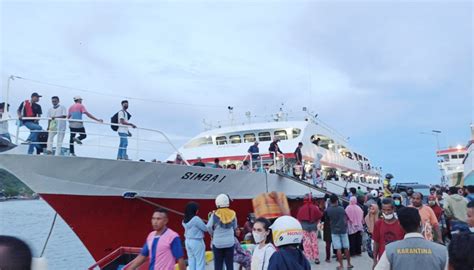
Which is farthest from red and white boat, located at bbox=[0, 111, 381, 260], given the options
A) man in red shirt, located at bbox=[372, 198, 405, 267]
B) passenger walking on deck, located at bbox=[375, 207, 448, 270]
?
passenger walking on deck, located at bbox=[375, 207, 448, 270]

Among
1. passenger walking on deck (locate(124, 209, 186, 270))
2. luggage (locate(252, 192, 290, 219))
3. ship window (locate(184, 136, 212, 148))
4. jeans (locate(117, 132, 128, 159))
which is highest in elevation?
ship window (locate(184, 136, 212, 148))

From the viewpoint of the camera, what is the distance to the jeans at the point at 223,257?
7.20 meters

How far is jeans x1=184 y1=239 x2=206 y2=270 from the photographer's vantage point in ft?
23.9

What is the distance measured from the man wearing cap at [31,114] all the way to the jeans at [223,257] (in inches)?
192

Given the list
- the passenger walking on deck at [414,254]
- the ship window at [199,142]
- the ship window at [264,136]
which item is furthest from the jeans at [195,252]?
the ship window at [199,142]

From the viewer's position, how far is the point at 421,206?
6699mm

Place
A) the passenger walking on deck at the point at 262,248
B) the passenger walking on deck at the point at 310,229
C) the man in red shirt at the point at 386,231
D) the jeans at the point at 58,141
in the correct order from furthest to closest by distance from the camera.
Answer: the passenger walking on deck at the point at 310,229 < the jeans at the point at 58,141 < the man in red shirt at the point at 386,231 < the passenger walking on deck at the point at 262,248

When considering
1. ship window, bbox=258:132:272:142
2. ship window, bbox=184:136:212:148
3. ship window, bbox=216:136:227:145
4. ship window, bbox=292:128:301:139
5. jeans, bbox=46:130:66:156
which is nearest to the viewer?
jeans, bbox=46:130:66:156

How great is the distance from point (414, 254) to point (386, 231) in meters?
1.95

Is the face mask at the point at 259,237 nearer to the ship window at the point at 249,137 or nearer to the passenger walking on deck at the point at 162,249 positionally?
the passenger walking on deck at the point at 162,249

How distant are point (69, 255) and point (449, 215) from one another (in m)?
17.3

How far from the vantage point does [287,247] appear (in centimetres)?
327

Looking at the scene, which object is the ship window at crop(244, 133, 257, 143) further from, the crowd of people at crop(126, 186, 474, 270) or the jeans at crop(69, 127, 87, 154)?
the jeans at crop(69, 127, 87, 154)

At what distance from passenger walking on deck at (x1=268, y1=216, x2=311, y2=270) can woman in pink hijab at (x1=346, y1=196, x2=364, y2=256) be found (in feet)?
21.1
